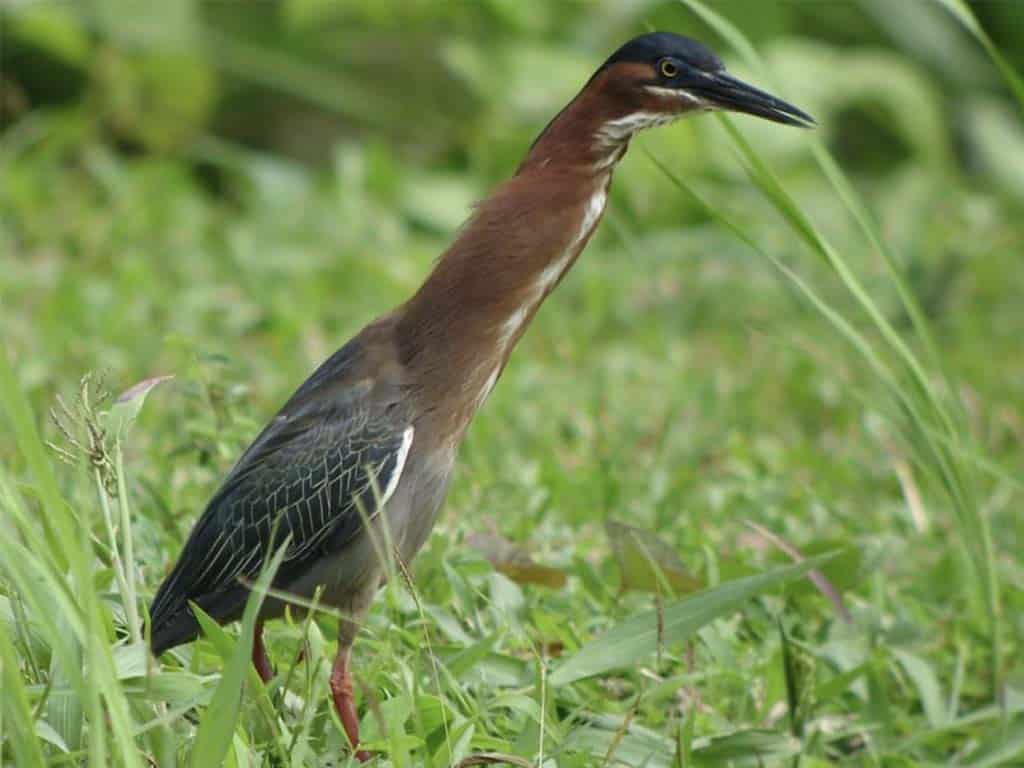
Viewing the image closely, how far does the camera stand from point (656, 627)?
278 cm

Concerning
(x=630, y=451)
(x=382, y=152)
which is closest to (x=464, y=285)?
(x=630, y=451)

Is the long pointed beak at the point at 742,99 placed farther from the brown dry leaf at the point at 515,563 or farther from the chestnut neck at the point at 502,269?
the brown dry leaf at the point at 515,563

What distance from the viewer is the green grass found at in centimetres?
256

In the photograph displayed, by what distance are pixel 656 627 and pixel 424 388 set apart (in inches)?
23.0

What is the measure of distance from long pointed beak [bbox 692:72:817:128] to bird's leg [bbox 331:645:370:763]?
1.09 m

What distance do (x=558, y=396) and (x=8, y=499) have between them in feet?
10.1

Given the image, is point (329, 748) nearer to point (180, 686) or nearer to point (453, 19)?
point (180, 686)

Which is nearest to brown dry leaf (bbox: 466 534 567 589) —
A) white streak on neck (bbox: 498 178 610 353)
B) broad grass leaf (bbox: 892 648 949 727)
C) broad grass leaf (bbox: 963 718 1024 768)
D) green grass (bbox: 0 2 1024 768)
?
green grass (bbox: 0 2 1024 768)

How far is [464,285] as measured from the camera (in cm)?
306

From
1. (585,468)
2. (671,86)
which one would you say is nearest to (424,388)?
(671,86)

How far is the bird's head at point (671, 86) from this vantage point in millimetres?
3006

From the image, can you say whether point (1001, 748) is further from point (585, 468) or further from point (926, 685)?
point (585, 468)

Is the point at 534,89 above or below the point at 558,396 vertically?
above

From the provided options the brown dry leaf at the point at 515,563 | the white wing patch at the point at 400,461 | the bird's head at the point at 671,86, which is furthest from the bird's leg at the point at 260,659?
the bird's head at the point at 671,86
